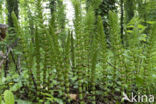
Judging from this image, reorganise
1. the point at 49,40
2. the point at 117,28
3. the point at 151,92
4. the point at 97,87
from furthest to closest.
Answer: the point at 97,87 < the point at 151,92 < the point at 117,28 < the point at 49,40

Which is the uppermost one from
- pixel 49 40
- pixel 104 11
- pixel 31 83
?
pixel 104 11

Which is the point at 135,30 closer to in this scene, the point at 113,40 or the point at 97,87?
the point at 113,40

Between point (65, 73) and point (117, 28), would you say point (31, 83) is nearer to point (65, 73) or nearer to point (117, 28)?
point (65, 73)

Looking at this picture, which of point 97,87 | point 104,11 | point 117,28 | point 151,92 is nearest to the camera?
point 117,28

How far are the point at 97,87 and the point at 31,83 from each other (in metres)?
0.71

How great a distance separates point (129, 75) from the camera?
1.36 metres

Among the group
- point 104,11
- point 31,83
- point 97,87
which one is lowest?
point 97,87

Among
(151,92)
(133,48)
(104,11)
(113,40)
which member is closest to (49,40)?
(113,40)

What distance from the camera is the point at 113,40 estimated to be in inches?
49.7

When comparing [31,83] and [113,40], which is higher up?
[113,40]

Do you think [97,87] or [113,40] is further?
[97,87]

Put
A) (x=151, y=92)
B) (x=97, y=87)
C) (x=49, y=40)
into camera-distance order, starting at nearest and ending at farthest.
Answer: (x=49, y=40) → (x=151, y=92) → (x=97, y=87)

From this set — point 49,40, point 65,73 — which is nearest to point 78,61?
point 65,73

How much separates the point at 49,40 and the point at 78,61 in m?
0.32
